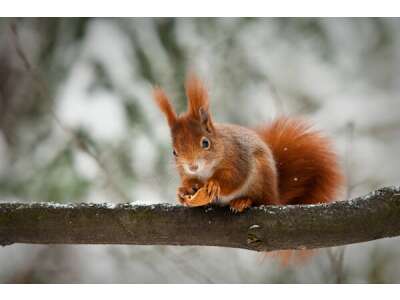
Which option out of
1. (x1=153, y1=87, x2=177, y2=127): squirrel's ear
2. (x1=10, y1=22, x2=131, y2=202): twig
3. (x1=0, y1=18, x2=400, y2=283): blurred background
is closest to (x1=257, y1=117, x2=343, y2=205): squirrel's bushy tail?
(x1=0, y1=18, x2=400, y2=283): blurred background

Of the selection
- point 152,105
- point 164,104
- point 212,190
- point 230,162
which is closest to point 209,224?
point 212,190

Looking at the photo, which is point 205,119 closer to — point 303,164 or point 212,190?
point 212,190

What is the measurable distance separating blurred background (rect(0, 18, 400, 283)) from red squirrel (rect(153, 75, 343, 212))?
43 centimetres

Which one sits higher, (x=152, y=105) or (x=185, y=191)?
(x=152, y=105)

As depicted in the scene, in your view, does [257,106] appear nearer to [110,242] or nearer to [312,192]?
[312,192]

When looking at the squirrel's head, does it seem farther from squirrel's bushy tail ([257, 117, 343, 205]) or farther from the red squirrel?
squirrel's bushy tail ([257, 117, 343, 205])

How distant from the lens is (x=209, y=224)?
5.16 ft

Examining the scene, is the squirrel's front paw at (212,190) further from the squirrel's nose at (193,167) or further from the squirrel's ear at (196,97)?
the squirrel's ear at (196,97)

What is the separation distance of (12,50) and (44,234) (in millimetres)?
1055

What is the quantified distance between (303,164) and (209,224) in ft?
1.72

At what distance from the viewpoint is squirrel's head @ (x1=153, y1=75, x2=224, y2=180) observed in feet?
5.20

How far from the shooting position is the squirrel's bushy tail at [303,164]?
1.95 metres

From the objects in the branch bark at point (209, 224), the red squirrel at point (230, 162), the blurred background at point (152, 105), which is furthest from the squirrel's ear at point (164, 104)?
the blurred background at point (152, 105)
